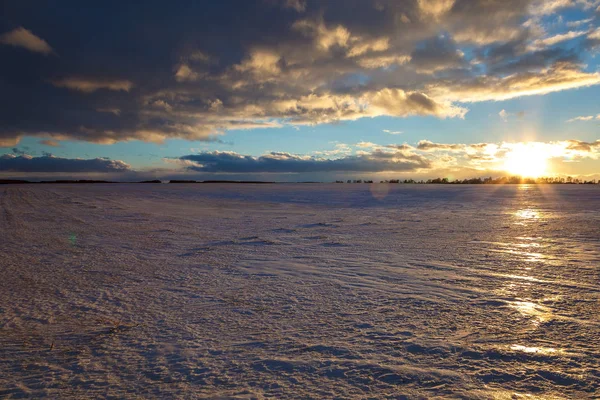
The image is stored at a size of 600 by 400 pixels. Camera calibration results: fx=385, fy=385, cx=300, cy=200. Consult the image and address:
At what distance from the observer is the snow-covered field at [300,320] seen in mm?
2688

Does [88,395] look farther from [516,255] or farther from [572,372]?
[516,255]

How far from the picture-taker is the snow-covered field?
269 centimetres

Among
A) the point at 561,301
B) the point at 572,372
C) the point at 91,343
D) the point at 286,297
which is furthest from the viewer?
the point at 286,297

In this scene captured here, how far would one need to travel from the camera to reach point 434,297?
450 centimetres

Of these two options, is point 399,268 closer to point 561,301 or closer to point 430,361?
point 561,301

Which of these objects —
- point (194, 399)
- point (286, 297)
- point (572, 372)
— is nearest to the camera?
point (194, 399)

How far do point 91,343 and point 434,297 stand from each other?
3.57 m

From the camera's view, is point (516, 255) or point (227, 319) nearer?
point (227, 319)

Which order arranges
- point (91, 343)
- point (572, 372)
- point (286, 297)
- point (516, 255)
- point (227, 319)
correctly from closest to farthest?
point (572, 372) < point (91, 343) < point (227, 319) < point (286, 297) < point (516, 255)

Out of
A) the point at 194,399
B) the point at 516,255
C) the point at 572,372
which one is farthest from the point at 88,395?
the point at 516,255

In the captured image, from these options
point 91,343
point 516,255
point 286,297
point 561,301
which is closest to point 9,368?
point 91,343

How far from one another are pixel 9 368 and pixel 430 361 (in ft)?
10.4

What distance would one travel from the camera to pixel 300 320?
3809 mm

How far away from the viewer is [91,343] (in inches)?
130
